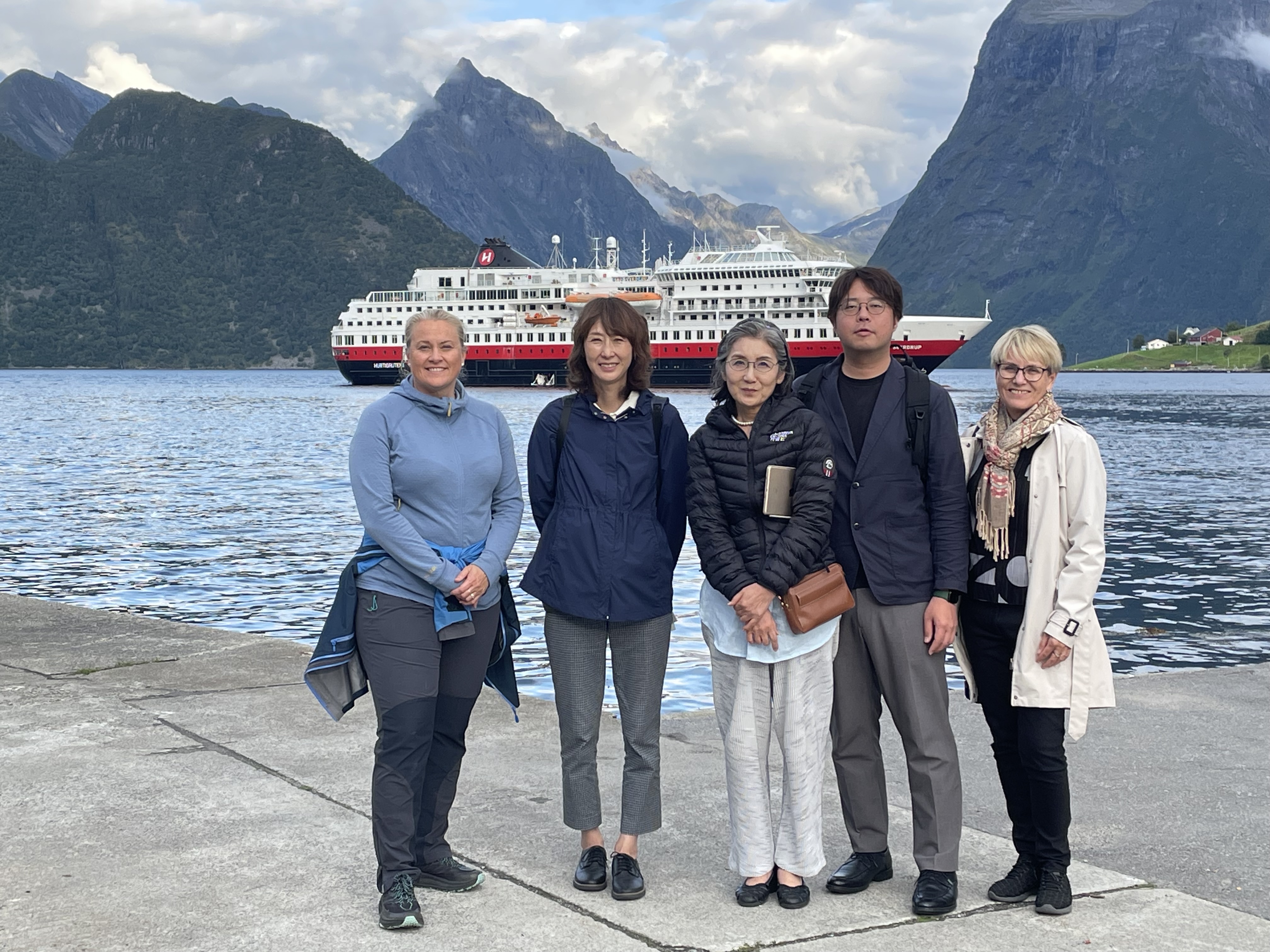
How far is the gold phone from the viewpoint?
3375mm

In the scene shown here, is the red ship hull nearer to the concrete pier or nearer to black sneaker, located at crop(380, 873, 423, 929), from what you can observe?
the concrete pier

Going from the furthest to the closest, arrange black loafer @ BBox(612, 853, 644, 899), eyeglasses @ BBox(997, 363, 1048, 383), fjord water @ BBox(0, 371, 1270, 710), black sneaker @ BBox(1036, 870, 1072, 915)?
1. fjord water @ BBox(0, 371, 1270, 710)
2. eyeglasses @ BBox(997, 363, 1048, 383)
3. black loafer @ BBox(612, 853, 644, 899)
4. black sneaker @ BBox(1036, 870, 1072, 915)

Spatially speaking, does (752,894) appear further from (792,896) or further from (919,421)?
(919,421)

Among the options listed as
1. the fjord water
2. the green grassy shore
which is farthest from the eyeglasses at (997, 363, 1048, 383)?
the green grassy shore

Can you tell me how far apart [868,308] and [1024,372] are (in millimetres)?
462

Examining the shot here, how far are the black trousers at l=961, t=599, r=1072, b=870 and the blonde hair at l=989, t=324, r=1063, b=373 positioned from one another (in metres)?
0.68

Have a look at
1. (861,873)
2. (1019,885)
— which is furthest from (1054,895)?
(861,873)

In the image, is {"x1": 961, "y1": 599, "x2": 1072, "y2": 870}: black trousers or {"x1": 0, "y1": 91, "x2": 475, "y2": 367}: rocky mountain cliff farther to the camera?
{"x1": 0, "y1": 91, "x2": 475, "y2": 367}: rocky mountain cliff

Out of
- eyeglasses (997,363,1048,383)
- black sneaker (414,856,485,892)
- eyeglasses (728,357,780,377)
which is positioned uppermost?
eyeglasses (728,357,780,377)

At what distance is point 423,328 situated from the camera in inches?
140

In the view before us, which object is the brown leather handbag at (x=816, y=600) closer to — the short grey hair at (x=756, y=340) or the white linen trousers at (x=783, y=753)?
the white linen trousers at (x=783, y=753)

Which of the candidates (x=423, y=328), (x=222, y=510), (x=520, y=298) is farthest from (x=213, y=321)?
(x=423, y=328)

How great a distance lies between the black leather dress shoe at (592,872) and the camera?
11.4 feet

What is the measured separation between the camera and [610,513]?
3.55 metres
